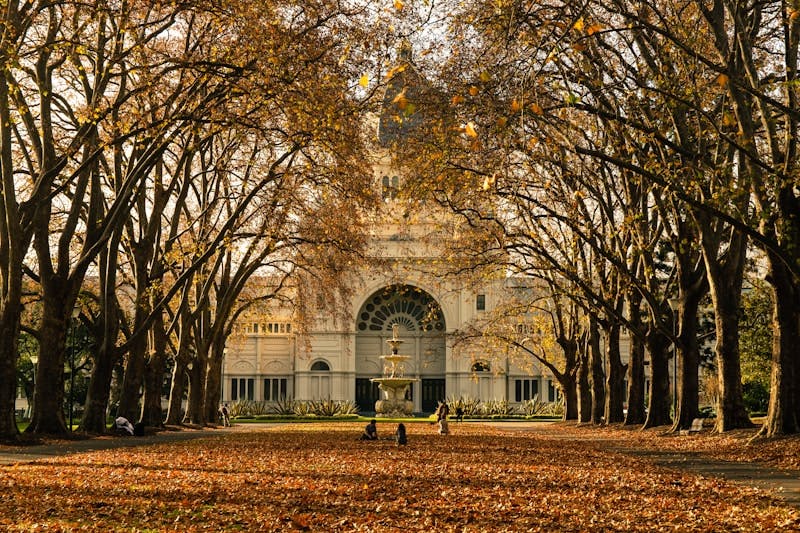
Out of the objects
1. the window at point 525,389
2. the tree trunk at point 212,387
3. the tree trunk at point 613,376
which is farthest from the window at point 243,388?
the tree trunk at point 613,376

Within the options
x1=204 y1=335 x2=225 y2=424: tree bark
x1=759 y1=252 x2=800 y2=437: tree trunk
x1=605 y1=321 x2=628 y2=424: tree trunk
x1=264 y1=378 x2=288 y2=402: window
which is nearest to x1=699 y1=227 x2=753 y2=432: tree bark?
x1=759 y1=252 x2=800 y2=437: tree trunk

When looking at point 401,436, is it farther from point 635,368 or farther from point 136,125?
point 635,368

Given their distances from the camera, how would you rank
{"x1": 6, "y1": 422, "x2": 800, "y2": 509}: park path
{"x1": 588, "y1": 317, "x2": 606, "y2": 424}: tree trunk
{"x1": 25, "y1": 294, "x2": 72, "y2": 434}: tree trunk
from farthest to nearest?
{"x1": 588, "y1": 317, "x2": 606, "y2": 424}: tree trunk, {"x1": 25, "y1": 294, "x2": 72, "y2": 434}: tree trunk, {"x1": 6, "y1": 422, "x2": 800, "y2": 509}: park path

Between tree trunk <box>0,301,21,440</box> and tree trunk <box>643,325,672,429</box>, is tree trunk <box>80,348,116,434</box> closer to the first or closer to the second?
tree trunk <box>0,301,21,440</box>

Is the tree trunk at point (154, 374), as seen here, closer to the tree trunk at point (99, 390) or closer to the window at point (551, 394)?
the tree trunk at point (99, 390)

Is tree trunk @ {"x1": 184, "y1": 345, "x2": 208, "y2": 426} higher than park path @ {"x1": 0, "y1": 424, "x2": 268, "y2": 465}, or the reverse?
tree trunk @ {"x1": 184, "y1": 345, "x2": 208, "y2": 426}

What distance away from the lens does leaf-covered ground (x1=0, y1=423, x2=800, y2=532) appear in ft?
31.9

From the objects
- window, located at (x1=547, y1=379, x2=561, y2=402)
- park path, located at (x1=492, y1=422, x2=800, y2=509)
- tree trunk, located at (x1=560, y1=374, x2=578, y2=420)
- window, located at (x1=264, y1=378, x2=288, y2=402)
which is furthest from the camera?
window, located at (x1=264, y1=378, x2=288, y2=402)

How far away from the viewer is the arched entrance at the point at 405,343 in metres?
85.9

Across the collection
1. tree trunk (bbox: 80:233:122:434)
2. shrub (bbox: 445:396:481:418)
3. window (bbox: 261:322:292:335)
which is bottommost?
shrub (bbox: 445:396:481:418)

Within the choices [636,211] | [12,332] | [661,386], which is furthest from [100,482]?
[661,386]

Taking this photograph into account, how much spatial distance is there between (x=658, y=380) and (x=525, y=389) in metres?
53.8

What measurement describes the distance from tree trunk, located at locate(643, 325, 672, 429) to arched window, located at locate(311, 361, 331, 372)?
54.7 metres

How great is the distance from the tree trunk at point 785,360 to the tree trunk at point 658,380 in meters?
11.1
